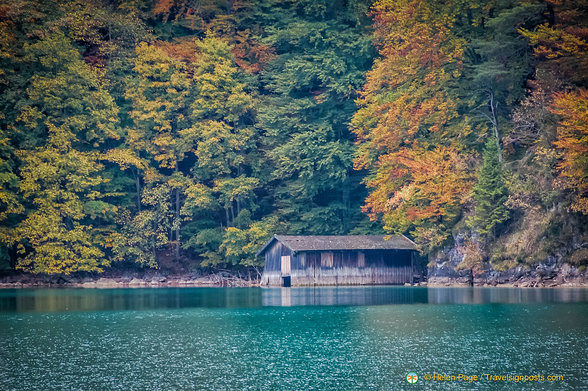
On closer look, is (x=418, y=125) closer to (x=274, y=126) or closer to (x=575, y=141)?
(x=575, y=141)

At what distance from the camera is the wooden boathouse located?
194ft

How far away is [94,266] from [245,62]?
70.7 ft

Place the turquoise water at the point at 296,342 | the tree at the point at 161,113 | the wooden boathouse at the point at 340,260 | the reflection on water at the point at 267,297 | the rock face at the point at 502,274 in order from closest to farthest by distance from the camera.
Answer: the turquoise water at the point at 296,342
the reflection on water at the point at 267,297
the rock face at the point at 502,274
the wooden boathouse at the point at 340,260
the tree at the point at 161,113

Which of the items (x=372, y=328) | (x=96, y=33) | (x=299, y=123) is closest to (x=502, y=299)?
(x=372, y=328)

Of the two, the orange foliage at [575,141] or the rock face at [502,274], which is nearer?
the orange foliage at [575,141]

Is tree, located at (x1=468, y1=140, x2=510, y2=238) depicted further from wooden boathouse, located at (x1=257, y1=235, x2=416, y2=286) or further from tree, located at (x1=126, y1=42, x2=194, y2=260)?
tree, located at (x1=126, y1=42, x2=194, y2=260)

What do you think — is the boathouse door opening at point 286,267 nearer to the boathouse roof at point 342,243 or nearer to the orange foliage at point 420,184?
the boathouse roof at point 342,243

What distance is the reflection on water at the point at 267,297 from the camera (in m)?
41.5

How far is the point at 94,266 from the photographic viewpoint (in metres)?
62.8

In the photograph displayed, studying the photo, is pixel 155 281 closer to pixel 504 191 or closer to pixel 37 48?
pixel 37 48

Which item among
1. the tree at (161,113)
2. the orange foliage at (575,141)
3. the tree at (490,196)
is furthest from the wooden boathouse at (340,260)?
the orange foliage at (575,141)

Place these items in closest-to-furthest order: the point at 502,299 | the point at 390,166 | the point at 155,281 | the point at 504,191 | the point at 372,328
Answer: the point at 372,328 → the point at 502,299 → the point at 504,191 → the point at 390,166 → the point at 155,281

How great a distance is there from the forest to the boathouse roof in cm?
122

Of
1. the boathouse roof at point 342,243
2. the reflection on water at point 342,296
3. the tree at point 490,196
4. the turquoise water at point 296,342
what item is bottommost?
the turquoise water at point 296,342
